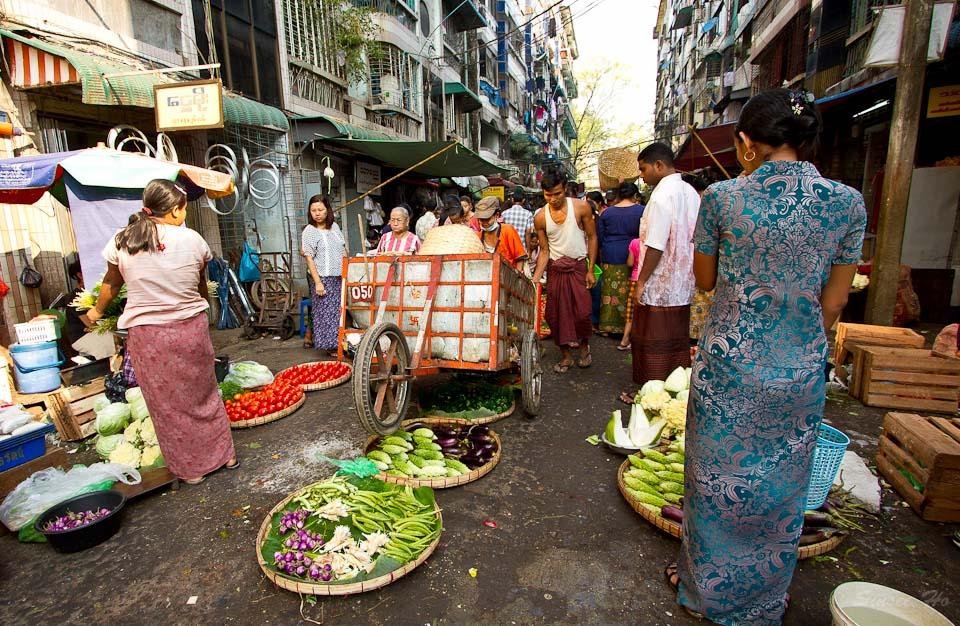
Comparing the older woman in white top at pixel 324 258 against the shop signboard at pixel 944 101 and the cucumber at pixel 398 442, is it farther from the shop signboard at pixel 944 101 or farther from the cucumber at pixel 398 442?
the shop signboard at pixel 944 101

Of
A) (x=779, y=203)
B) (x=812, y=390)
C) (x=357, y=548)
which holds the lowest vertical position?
(x=357, y=548)

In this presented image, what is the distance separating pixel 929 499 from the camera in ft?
9.22

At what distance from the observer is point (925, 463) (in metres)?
2.85

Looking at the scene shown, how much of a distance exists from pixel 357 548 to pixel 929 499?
3.28 meters

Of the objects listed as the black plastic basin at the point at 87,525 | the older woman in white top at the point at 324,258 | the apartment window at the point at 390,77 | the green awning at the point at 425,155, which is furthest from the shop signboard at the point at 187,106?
the apartment window at the point at 390,77

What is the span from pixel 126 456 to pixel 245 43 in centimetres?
899

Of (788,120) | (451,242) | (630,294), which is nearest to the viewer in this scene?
(788,120)

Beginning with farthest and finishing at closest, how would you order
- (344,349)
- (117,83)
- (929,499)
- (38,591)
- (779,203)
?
(117,83) < (344,349) < (929,499) < (38,591) < (779,203)

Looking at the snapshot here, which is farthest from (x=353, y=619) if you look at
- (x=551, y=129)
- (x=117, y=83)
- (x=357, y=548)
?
(x=551, y=129)

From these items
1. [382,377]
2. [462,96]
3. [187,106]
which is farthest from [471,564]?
[462,96]

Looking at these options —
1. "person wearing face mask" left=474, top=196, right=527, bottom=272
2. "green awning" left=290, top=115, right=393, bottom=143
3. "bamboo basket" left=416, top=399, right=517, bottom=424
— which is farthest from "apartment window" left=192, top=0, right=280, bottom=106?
"bamboo basket" left=416, top=399, right=517, bottom=424

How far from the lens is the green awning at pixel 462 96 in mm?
20227

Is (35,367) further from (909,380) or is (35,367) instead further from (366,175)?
(366,175)

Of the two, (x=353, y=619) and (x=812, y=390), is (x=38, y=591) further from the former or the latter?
(x=812, y=390)
